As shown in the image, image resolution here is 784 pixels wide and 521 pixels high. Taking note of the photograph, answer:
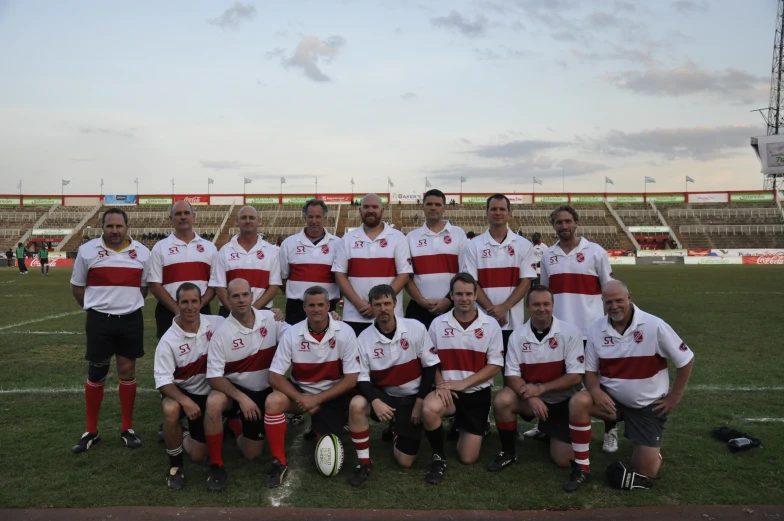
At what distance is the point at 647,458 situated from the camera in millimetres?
3898

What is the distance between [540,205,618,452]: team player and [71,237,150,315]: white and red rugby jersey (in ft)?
11.8

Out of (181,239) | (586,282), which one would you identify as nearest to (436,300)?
(586,282)

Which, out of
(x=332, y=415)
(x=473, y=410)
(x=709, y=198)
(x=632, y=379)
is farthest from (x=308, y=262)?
(x=709, y=198)

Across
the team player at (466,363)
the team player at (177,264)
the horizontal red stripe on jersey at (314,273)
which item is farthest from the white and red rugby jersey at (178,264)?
the team player at (466,363)

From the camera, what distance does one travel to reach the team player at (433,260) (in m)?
5.04

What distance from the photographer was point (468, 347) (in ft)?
14.6

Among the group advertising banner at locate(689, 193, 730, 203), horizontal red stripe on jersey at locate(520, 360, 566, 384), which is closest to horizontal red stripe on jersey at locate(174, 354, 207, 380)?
horizontal red stripe on jersey at locate(520, 360, 566, 384)

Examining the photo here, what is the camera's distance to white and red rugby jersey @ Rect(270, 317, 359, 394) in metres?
4.32

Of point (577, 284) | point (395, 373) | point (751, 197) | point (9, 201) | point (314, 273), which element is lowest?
point (395, 373)

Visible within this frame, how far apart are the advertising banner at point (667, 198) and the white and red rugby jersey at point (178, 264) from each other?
6638cm

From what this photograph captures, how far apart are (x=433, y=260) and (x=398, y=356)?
1033 millimetres

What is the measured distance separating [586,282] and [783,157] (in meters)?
52.5

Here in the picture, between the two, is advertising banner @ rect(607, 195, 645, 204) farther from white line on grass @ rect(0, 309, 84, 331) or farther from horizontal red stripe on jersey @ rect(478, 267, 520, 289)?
horizontal red stripe on jersey @ rect(478, 267, 520, 289)

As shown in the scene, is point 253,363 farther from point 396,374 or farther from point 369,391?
point 396,374
